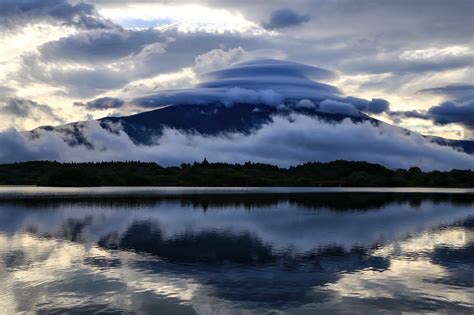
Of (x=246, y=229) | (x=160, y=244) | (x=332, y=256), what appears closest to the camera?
(x=332, y=256)

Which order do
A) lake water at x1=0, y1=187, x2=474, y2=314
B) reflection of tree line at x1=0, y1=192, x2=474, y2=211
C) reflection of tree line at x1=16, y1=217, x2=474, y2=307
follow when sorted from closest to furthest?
lake water at x1=0, y1=187, x2=474, y2=314 → reflection of tree line at x1=16, y1=217, x2=474, y2=307 → reflection of tree line at x1=0, y1=192, x2=474, y2=211

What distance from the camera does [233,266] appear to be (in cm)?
4419

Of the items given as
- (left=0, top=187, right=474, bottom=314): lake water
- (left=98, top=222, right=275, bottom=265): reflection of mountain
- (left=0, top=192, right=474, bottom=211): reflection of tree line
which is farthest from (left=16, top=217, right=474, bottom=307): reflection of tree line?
(left=0, top=192, right=474, bottom=211): reflection of tree line

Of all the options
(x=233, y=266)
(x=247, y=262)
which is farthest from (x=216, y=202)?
(x=233, y=266)

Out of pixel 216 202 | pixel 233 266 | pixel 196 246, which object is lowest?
pixel 233 266

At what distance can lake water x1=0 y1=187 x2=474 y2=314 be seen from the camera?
31578 mm

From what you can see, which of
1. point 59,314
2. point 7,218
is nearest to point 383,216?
point 7,218

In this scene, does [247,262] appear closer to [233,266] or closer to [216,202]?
[233,266]

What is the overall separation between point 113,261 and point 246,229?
1197 inches

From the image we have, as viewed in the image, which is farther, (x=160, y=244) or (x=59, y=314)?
(x=160, y=244)

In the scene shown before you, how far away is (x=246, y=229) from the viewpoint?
240 ft

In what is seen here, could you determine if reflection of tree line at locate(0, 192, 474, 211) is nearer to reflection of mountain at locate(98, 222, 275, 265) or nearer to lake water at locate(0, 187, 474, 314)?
lake water at locate(0, 187, 474, 314)

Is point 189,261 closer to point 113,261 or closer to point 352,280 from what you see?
point 113,261

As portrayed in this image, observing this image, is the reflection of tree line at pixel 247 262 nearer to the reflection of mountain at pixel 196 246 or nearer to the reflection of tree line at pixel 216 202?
the reflection of mountain at pixel 196 246
